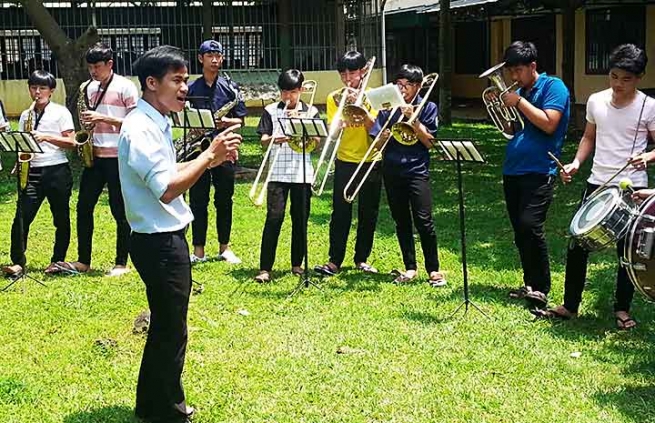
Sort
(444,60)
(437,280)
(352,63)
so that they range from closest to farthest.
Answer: (352,63)
(437,280)
(444,60)

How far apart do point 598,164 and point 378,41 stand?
18.4m

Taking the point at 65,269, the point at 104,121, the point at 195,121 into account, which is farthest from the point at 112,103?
the point at 65,269

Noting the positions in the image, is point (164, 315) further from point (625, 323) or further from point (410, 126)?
point (625, 323)

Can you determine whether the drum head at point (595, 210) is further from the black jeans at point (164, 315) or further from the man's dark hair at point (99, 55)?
the man's dark hair at point (99, 55)

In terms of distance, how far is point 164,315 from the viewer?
4.44 m

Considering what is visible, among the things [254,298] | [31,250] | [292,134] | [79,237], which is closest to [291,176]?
[292,134]

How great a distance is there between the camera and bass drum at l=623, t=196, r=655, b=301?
472 cm

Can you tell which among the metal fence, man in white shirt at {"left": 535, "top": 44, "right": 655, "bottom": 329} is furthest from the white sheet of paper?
the metal fence

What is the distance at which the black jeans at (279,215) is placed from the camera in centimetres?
745

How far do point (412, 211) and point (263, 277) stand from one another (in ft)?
4.41

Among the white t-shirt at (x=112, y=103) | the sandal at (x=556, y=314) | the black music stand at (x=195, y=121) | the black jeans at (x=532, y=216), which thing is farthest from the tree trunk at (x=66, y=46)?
the sandal at (x=556, y=314)

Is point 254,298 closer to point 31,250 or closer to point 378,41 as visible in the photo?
point 31,250

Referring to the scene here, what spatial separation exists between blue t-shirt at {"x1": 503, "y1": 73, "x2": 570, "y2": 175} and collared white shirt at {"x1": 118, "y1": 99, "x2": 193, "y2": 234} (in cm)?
283

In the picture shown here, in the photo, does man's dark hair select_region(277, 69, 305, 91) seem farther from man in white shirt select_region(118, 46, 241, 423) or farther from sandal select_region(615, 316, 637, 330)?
sandal select_region(615, 316, 637, 330)
